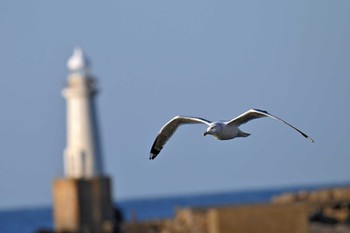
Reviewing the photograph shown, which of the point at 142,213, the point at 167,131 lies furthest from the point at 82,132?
the point at 142,213

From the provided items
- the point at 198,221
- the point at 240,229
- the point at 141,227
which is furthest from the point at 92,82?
the point at 240,229

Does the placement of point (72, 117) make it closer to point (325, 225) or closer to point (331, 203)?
point (331, 203)

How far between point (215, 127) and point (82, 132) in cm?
1957

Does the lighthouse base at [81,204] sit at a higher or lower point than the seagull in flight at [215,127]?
higher

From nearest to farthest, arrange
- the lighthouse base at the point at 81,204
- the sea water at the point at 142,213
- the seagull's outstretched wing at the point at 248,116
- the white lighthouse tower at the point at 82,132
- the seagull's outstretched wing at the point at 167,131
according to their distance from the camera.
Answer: the seagull's outstretched wing at the point at 248,116 → the seagull's outstretched wing at the point at 167,131 → the lighthouse base at the point at 81,204 → the white lighthouse tower at the point at 82,132 → the sea water at the point at 142,213

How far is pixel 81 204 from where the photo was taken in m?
31.5

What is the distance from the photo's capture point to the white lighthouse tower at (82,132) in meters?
33.3

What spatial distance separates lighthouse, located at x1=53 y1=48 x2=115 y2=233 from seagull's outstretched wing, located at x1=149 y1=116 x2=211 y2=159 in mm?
14891

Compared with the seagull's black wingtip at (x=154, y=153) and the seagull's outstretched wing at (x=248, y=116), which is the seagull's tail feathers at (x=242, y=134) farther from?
the seagull's black wingtip at (x=154, y=153)

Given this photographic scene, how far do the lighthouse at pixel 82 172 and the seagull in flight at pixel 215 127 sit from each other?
48.9 ft

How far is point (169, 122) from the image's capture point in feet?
47.7

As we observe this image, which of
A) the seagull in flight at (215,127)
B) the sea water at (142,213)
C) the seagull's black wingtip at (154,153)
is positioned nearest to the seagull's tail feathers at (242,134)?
the seagull in flight at (215,127)

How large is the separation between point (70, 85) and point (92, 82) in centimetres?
59

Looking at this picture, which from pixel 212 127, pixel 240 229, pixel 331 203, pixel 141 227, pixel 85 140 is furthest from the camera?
pixel 85 140
